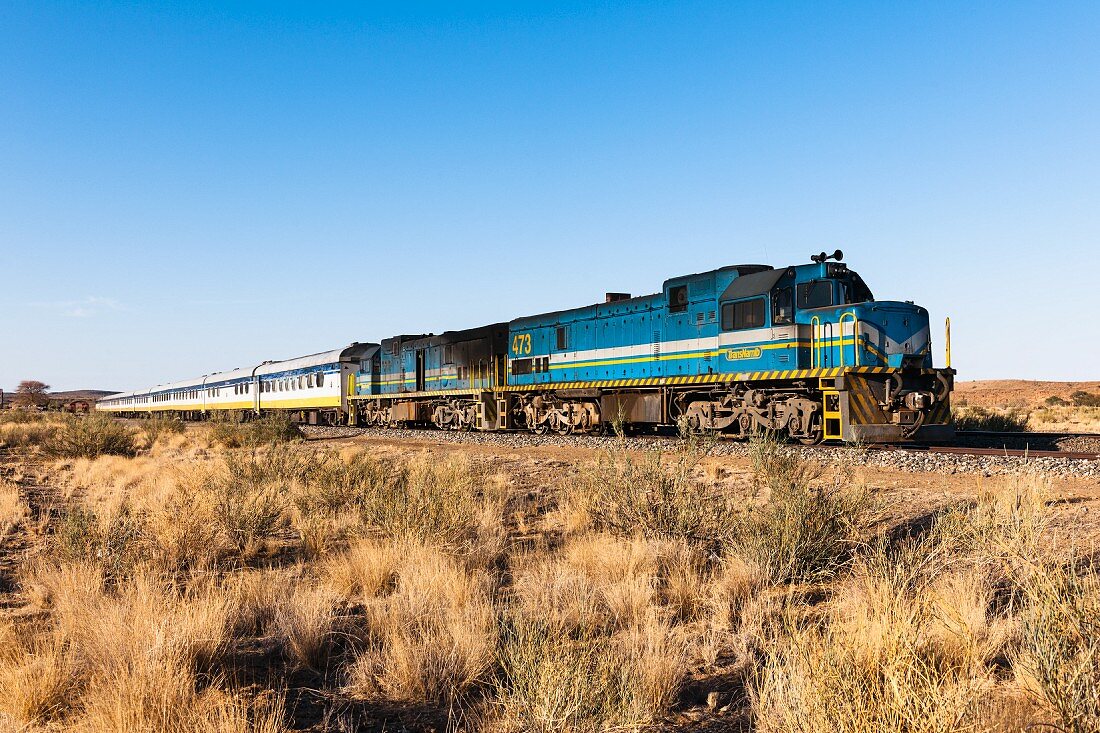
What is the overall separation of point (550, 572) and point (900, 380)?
1050 cm

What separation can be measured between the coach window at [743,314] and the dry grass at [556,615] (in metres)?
7.18

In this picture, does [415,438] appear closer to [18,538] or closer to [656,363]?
[656,363]

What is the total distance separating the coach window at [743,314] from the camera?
1631 cm

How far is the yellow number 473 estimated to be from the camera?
24.4 m

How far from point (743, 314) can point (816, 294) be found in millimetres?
1689

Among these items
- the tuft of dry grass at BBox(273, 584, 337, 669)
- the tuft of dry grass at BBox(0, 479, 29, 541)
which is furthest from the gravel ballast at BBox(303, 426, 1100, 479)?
the tuft of dry grass at BBox(0, 479, 29, 541)

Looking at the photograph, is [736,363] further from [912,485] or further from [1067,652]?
[1067,652]

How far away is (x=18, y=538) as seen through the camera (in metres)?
9.00

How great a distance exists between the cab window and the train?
2cm

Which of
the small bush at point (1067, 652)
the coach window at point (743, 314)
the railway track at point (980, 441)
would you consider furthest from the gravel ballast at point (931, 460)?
the small bush at point (1067, 652)

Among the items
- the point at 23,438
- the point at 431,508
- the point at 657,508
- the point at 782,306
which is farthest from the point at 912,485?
the point at 23,438

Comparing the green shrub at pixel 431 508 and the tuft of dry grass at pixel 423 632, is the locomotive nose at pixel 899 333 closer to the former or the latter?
the green shrub at pixel 431 508

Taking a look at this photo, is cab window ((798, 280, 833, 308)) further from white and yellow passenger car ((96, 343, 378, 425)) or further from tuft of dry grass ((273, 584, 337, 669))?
white and yellow passenger car ((96, 343, 378, 425))

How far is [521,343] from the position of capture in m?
24.8
